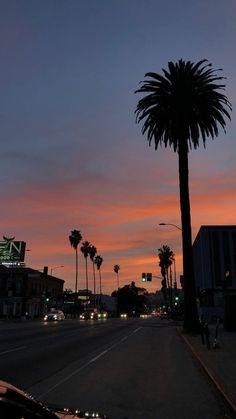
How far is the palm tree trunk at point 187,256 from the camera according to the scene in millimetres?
35969

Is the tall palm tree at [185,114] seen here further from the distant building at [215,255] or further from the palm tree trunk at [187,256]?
the distant building at [215,255]

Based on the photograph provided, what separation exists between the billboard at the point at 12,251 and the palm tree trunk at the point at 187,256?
243 feet

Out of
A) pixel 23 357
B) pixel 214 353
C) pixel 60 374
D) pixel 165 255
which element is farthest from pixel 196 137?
pixel 165 255

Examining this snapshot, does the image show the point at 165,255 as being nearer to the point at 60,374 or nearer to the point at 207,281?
the point at 207,281

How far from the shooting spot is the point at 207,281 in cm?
7369

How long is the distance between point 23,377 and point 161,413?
16.9 feet

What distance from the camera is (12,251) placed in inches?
4193

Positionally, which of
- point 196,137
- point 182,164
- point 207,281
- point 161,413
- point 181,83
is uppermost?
point 181,83

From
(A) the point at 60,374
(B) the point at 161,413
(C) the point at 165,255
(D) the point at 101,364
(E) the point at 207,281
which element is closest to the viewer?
(B) the point at 161,413

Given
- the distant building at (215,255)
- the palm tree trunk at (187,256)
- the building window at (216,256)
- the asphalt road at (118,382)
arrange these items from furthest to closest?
the building window at (216,256) < the distant building at (215,255) < the palm tree trunk at (187,256) < the asphalt road at (118,382)

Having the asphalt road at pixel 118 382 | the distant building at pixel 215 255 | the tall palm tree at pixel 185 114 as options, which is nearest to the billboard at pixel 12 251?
the distant building at pixel 215 255

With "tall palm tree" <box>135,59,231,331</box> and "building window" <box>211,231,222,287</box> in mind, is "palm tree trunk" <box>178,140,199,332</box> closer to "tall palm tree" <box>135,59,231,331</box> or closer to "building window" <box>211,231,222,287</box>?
"tall palm tree" <box>135,59,231,331</box>

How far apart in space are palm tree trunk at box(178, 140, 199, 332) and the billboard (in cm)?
7417

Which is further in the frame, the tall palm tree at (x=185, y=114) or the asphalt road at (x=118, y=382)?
the tall palm tree at (x=185, y=114)
